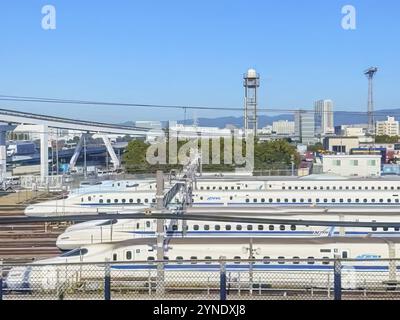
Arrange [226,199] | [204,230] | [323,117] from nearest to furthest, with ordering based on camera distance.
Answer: [204,230] < [226,199] < [323,117]

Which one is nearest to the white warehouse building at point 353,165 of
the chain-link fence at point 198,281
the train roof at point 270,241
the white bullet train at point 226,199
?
the white bullet train at point 226,199

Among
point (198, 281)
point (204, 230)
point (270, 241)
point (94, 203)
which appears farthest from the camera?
point (94, 203)

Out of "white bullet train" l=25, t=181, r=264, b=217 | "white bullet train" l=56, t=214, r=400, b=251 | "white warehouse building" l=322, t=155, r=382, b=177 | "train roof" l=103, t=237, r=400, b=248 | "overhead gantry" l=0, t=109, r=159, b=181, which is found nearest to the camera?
"train roof" l=103, t=237, r=400, b=248

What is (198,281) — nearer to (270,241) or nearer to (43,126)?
(270,241)

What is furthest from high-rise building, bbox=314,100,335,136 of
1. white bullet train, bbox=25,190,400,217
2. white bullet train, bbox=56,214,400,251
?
white bullet train, bbox=56,214,400,251

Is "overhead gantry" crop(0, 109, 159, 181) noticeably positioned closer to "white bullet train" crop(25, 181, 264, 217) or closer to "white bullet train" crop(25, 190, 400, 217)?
"white bullet train" crop(25, 181, 264, 217)

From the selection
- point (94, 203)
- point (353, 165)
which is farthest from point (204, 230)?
Result: point (353, 165)

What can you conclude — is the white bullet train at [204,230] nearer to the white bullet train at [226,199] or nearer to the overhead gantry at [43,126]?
the white bullet train at [226,199]

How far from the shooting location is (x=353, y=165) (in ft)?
104

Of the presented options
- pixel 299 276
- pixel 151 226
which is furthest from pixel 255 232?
pixel 299 276

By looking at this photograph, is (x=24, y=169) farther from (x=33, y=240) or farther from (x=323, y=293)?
(x=323, y=293)

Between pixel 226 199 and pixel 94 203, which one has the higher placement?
pixel 226 199

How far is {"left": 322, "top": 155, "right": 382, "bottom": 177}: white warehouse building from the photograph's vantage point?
31438 mm

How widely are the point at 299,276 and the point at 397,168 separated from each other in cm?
2940
